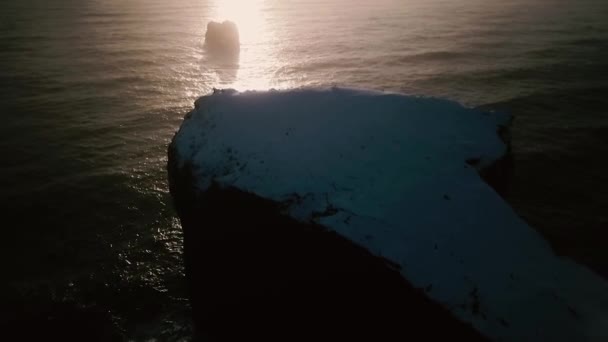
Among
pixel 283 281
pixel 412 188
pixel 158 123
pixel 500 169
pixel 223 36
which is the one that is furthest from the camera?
pixel 223 36

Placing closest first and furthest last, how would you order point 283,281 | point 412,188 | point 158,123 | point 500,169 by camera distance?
point 412,188 < point 283,281 < point 500,169 < point 158,123

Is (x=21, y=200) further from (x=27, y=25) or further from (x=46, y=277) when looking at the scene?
(x=27, y=25)

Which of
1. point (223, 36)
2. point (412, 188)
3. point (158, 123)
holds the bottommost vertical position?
point (158, 123)

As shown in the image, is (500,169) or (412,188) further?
(500,169)

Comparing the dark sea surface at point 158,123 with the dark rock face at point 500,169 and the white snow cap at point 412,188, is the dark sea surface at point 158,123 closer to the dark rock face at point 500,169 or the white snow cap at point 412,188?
the white snow cap at point 412,188

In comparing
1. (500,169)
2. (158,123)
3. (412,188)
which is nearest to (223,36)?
(158,123)

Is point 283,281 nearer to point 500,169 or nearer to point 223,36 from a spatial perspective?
point 500,169

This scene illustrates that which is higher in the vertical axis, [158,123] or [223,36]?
[223,36]
